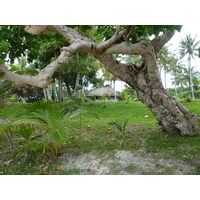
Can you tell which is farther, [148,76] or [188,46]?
[188,46]

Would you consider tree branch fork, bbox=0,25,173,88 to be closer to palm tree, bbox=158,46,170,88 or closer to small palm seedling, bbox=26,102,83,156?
small palm seedling, bbox=26,102,83,156

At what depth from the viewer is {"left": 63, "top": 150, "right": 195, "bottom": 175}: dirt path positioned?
241 cm

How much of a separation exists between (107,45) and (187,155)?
2.52 metres

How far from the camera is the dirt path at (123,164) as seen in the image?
2412mm

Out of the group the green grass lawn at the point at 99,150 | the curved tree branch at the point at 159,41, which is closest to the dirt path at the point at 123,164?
the green grass lawn at the point at 99,150

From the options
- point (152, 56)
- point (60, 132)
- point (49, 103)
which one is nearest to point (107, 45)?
point (152, 56)

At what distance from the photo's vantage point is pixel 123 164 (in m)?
2.61

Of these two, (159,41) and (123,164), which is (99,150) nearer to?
(123,164)

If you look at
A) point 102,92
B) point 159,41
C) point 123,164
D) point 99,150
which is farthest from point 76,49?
point 102,92

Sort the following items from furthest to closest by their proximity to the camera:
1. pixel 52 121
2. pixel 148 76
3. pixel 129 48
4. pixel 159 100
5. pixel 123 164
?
pixel 148 76 < pixel 159 100 < pixel 129 48 < pixel 123 164 < pixel 52 121

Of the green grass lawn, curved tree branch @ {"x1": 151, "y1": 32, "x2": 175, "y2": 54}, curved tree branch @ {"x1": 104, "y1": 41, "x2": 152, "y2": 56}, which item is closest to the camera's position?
the green grass lawn

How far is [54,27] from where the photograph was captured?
141 inches

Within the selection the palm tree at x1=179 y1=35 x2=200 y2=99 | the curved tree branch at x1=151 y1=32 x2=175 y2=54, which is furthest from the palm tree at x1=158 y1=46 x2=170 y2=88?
the curved tree branch at x1=151 y1=32 x2=175 y2=54
